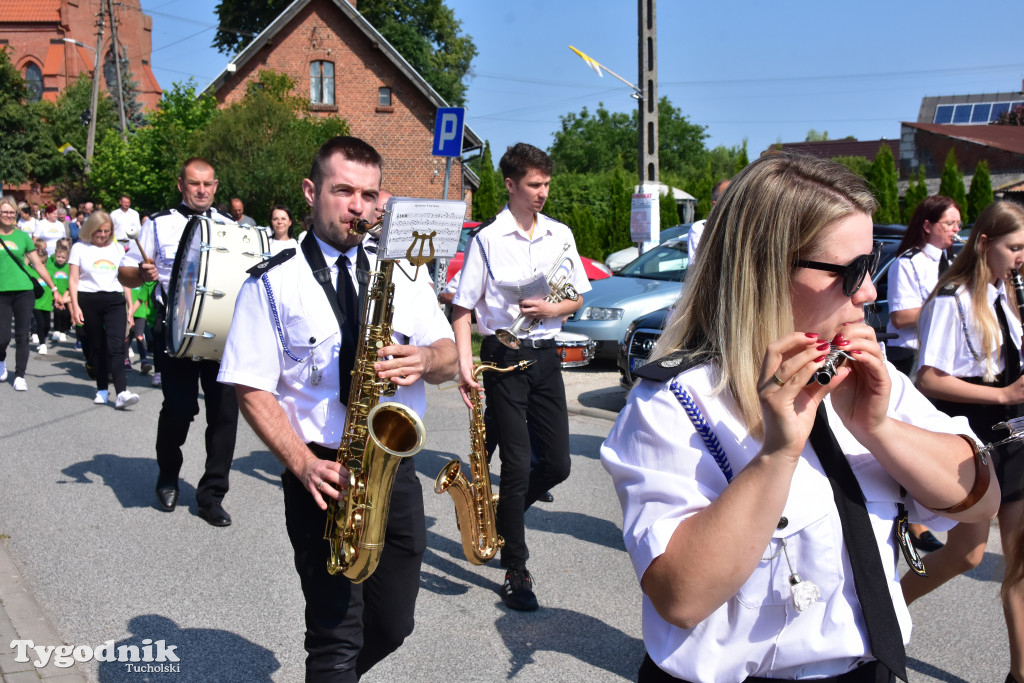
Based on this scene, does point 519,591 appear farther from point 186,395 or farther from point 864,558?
point 864,558

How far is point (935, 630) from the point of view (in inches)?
177

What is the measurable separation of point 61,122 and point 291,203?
3063 cm

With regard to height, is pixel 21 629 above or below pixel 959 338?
below

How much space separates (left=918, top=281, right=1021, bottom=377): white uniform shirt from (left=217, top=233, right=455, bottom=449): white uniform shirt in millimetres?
2694

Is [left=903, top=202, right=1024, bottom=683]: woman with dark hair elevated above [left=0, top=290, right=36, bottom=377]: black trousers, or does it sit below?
above

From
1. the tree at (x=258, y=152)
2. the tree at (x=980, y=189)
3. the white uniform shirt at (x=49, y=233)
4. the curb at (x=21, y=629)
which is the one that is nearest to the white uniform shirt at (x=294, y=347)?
the curb at (x=21, y=629)

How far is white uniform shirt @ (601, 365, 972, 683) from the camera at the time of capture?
5.46 ft

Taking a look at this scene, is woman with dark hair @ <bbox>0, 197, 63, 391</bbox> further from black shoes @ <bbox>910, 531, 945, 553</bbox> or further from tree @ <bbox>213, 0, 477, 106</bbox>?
tree @ <bbox>213, 0, 477, 106</bbox>

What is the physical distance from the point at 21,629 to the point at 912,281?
5.48 m

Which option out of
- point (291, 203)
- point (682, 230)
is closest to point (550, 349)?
point (682, 230)

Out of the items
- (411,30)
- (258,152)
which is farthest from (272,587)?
(411,30)

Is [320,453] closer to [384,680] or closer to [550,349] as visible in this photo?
[384,680]

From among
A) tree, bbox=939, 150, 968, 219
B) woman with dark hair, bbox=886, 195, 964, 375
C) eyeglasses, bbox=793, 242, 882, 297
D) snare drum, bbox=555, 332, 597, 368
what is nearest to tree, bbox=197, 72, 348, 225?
tree, bbox=939, 150, 968, 219

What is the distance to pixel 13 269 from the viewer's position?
1076 centimetres
